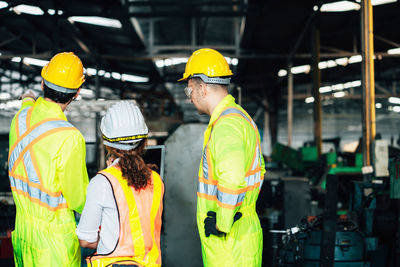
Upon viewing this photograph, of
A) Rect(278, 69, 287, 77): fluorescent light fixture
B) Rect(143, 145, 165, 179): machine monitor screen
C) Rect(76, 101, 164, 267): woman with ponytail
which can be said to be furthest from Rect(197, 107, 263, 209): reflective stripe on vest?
Rect(278, 69, 287, 77): fluorescent light fixture

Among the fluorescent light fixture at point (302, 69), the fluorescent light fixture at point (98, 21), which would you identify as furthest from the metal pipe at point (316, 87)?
the fluorescent light fixture at point (302, 69)

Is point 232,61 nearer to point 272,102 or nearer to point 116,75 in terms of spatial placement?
point 116,75

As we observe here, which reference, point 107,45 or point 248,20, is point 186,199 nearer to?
point 248,20

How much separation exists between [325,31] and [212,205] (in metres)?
11.5

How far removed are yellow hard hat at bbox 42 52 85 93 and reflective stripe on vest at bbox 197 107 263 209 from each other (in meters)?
0.83

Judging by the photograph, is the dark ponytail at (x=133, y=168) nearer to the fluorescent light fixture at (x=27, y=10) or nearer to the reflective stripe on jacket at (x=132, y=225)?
the reflective stripe on jacket at (x=132, y=225)

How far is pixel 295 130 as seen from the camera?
73.3 feet

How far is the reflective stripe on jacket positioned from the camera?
5.26ft

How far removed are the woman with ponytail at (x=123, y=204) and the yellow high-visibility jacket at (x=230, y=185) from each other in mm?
302

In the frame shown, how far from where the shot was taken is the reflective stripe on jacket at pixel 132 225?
5.26ft

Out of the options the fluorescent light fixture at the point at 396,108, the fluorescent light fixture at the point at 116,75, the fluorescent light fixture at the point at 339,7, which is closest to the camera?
the fluorescent light fixture at the point at 339,7

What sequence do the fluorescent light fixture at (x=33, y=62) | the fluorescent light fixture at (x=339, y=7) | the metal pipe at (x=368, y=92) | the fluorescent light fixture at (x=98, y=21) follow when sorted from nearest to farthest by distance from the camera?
the metal pipe at (x=368, y=92) → the fluorescent light fixture at (x=339, y=7) → the fluorescent light fixture at (x=98, y=21) → the fluorescent light fixture at (x=33, y=62)

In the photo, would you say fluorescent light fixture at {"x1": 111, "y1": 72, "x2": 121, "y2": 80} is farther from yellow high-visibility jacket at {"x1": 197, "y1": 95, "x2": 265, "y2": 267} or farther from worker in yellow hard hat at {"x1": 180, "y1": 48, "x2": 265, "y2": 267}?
yellow high-visibility jacket at {"x1": 197, "y1": 95, "x2": 265, "y2": 267}

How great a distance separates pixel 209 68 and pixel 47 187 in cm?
107
